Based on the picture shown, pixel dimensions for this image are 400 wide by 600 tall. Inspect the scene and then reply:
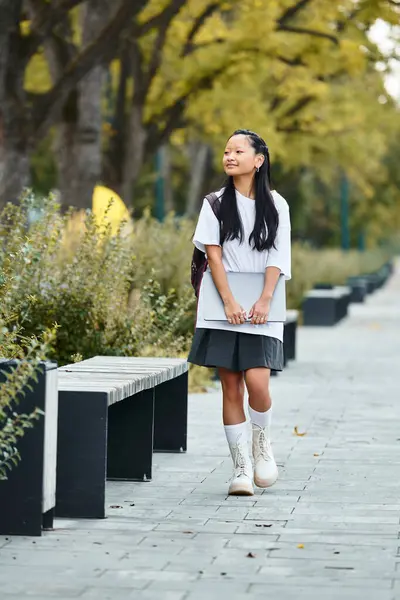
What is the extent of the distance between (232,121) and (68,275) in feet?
56.0

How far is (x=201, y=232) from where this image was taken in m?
8.07

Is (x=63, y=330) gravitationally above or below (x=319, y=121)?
below

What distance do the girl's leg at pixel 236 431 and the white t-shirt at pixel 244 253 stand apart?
0.30 metres

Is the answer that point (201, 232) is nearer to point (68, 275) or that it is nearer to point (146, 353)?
point (68, 275)

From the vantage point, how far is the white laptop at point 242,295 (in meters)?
8.03

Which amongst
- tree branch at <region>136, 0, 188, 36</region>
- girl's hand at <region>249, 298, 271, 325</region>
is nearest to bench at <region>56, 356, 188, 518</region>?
girl's hand at <region>249, 298, 271, 325</region>

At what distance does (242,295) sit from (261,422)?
2.41ft

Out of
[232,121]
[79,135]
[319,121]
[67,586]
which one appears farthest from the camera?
[319,121]

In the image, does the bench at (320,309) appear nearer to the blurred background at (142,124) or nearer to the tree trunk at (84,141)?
the blurred background at (142,124)

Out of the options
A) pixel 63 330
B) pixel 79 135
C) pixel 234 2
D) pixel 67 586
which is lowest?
pixel 67 586

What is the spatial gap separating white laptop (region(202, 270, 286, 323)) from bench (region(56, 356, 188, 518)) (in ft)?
1.83

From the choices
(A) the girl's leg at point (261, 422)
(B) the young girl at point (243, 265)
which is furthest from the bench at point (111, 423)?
(A) the girl's leg at point (261, 422)

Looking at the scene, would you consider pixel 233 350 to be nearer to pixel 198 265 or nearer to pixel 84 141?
pixel 198 265

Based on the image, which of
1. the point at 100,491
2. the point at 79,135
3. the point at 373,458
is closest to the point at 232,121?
the point at 79,135
